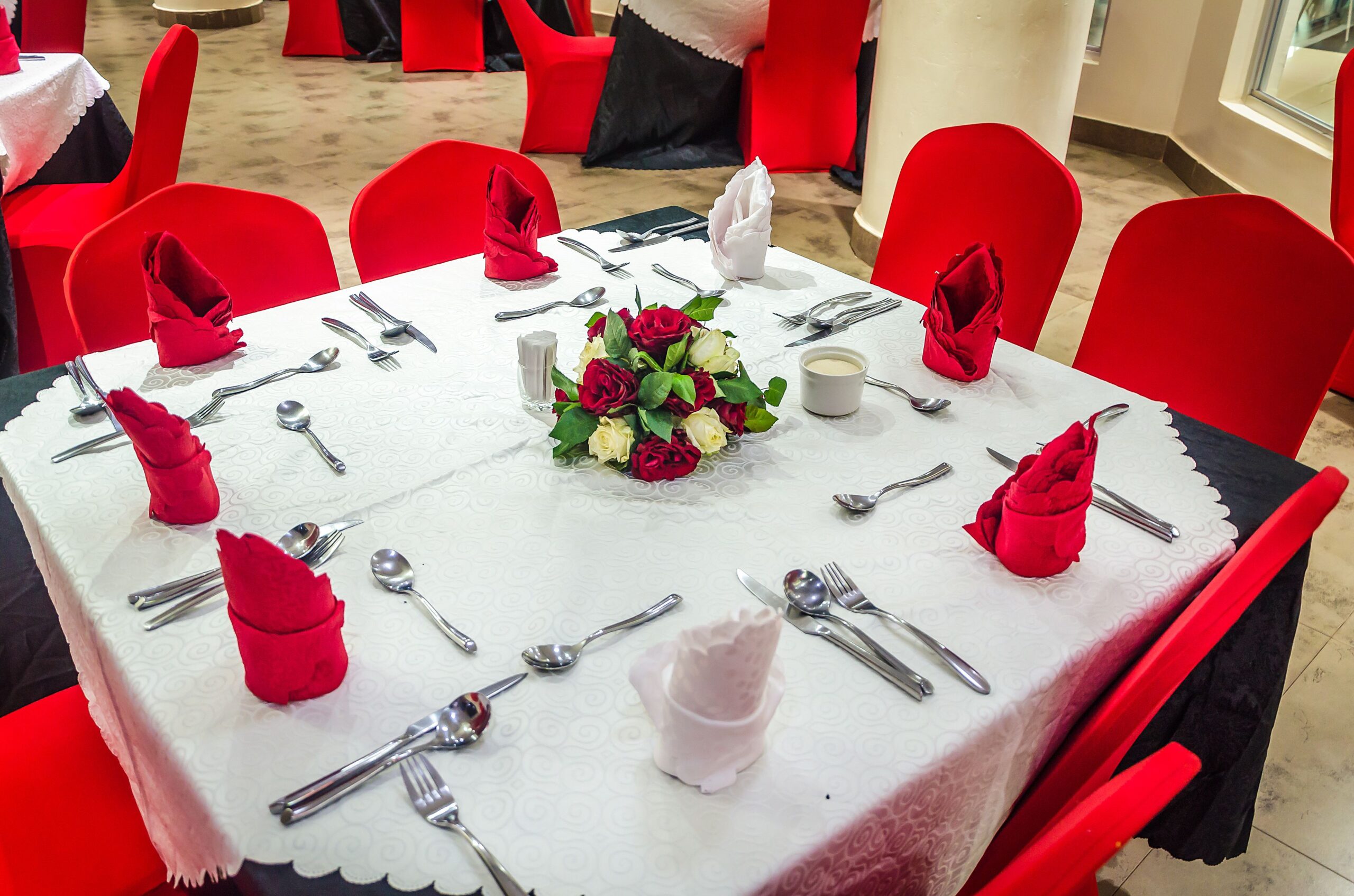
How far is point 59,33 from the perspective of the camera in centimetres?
351

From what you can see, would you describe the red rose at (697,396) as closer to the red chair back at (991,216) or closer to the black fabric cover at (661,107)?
the red chair back at (991,216)

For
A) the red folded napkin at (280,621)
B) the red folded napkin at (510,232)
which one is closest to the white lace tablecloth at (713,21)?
the red folded napkin at (510,232)

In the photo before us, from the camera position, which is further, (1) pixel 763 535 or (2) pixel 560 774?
(1) pixel 763 535

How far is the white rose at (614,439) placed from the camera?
1.16 m

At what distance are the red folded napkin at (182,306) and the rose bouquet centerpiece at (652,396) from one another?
55 cm

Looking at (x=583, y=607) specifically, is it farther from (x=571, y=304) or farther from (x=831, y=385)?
(x=571, y=304)

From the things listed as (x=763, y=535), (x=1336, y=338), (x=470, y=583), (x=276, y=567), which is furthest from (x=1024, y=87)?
(x=276, y=567)

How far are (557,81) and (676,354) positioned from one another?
3.83 m

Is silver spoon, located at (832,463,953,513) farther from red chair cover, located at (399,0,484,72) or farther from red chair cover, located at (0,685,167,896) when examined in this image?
red chair cover, located at (399,0,484,72)

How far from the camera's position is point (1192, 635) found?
0.82 metres

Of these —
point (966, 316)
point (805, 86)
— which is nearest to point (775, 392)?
point (966, 316)

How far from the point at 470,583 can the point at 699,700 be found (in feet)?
1.12

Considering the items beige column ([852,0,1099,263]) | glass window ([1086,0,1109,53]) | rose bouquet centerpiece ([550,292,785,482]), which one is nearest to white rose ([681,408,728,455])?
rose bouquet centerpiece ([550,292,785,482])

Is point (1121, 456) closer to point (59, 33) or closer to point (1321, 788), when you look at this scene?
point (1321, 788)
